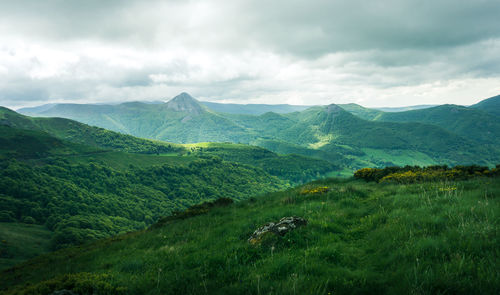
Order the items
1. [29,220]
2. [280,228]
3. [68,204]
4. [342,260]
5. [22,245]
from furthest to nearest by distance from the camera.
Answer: [68,204]
[29,220]
[22,245]
[280,228]
[342,260]

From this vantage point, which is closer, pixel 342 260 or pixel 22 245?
pixel 342 260

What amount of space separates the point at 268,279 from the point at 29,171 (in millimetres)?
253207

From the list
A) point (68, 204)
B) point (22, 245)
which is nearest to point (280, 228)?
point (22, 245)

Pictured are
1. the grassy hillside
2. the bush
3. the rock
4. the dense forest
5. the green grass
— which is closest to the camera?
the grassy hillside

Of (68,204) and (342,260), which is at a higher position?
(342,260)

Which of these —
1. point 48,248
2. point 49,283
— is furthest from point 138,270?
point 48,248

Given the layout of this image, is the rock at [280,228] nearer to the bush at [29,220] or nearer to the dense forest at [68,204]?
the dense forest at [68,204]

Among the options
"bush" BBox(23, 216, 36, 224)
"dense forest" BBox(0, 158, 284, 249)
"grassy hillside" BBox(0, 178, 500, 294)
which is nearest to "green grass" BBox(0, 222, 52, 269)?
"dense forest" BBox(0, 158, 284, 249)

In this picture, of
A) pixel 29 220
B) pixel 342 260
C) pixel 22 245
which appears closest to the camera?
pixel 342 260

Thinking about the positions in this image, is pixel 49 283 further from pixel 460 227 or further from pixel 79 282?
pixel 460 227

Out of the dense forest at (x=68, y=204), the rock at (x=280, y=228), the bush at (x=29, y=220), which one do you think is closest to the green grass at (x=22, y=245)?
the dense forest at (x=68, y=204)

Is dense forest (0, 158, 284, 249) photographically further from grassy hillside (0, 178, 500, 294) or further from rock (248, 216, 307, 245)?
rock (248, 216, 307, 245)

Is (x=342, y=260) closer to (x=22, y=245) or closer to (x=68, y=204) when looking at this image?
(x=22, y=245)

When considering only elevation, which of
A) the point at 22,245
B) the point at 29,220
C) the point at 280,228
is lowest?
the point at 29,220
